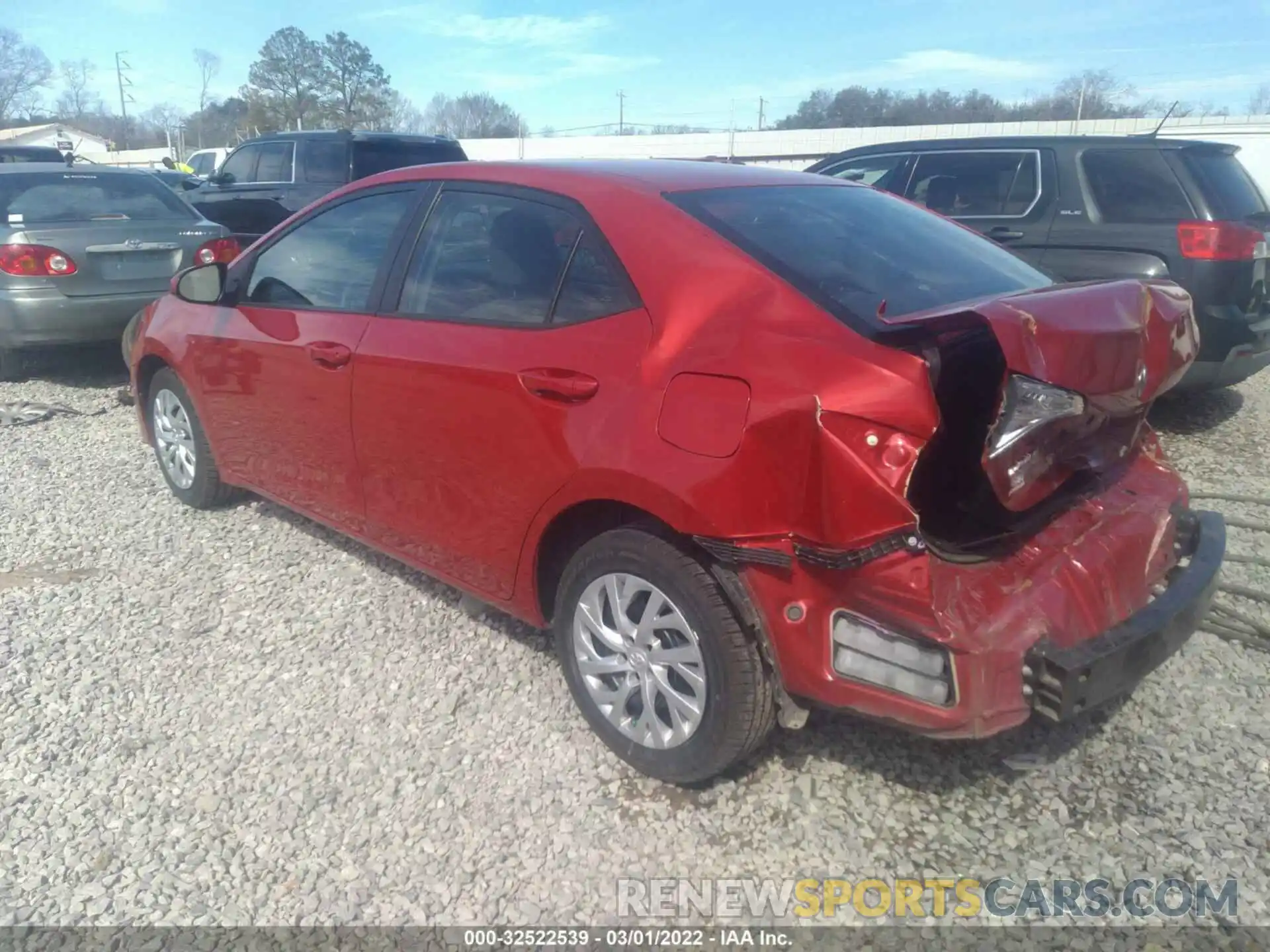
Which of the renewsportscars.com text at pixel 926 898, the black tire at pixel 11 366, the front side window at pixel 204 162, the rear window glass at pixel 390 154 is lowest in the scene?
the renewsportscars.com text at pixel 926 898

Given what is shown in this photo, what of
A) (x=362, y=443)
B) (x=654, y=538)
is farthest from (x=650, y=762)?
(x=362, y=443)

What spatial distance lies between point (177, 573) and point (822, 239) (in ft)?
10.2

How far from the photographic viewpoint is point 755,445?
227cm

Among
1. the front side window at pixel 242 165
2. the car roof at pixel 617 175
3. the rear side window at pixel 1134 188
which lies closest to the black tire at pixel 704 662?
the car roof at pixel 617 175

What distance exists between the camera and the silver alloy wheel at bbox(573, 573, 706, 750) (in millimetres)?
2596

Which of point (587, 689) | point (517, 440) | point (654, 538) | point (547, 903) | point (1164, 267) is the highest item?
point (1164, 267)

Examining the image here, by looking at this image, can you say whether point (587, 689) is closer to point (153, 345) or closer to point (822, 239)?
point (822, 239)

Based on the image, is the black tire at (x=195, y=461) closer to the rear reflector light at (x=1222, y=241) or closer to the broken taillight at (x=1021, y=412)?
the broken taillight at (x=1021, y=412)

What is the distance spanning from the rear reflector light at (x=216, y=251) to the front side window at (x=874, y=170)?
4910mm

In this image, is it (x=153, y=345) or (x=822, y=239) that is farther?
(x=153, y=345)

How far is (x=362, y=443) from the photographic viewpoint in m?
3.49

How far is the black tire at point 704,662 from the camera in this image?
2.45 metres

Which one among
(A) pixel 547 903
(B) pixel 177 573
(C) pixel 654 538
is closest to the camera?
(A) pixel 547 903

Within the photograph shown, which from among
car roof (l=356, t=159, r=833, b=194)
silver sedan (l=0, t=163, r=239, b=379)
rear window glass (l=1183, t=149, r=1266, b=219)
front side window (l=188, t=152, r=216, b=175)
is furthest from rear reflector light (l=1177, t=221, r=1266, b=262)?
front side window (l=188, t=152, r=216, b=175)
